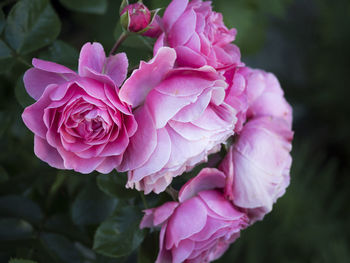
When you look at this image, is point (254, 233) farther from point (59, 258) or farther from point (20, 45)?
point (20, 45)

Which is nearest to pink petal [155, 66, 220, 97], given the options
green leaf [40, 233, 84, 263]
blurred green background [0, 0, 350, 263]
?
blurred green background [0, 0, 350, 263]

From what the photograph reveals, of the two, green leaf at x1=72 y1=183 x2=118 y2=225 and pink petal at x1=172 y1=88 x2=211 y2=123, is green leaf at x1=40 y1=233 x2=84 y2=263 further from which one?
pink petal at x1=172 y1=88 x2=211 y2=123

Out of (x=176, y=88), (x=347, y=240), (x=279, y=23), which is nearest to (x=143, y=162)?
(x=176, y=88)

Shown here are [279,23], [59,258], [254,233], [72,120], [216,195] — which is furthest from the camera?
[279,23]

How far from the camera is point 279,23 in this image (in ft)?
5.91

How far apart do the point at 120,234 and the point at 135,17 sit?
26 centimetres

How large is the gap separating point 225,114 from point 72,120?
147 mm

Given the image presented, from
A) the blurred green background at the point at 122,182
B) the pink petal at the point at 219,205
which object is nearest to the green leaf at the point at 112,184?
the blurred green background at the point at 122,182

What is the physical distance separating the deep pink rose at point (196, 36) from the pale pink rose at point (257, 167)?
0.10 metres

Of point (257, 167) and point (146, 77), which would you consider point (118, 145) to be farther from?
point (257, 167)

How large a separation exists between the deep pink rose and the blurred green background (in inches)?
2.6

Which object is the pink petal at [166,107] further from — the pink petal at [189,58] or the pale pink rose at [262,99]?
the pale pink rose at [262,99]

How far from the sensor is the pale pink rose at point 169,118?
420 millimetres

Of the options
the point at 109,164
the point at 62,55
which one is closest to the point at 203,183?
the point at 109,164
